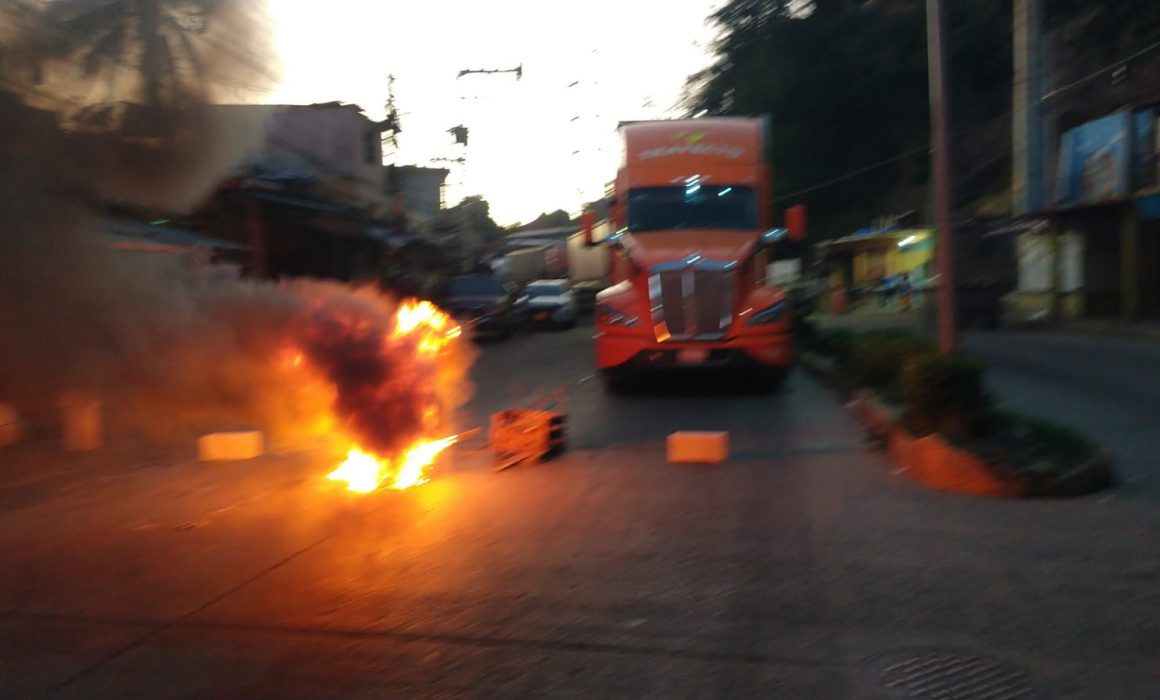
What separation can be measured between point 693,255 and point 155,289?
6345mm

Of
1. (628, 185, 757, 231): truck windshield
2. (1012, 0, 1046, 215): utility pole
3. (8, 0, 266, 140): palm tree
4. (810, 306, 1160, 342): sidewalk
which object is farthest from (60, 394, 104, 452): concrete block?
(1012, 0, 1046, 215): utility pole

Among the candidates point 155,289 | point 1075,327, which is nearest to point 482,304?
point 1075,327

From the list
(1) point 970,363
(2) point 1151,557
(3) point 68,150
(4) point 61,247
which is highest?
(3) point 68,150

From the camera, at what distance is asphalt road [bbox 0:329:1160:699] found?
480 cm

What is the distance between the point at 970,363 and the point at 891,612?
374 centimetres

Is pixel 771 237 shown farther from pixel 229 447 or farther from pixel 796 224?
pixel 229 447

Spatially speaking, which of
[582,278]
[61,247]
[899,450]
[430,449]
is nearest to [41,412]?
[61,247]

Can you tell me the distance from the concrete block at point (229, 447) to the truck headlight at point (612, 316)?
503cm

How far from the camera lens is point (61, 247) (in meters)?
11.6

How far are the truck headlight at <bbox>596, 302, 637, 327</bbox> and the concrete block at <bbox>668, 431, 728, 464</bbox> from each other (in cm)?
452

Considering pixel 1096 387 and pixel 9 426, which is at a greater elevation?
pixel 9 426

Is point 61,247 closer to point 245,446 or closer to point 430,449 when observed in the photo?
point 245,446

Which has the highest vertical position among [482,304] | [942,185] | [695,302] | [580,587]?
[942,185]

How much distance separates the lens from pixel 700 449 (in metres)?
9.55
